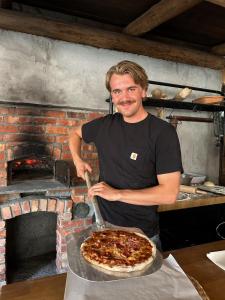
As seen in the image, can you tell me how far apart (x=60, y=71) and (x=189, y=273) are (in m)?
2.06

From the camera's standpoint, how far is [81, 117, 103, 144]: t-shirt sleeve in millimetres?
1831

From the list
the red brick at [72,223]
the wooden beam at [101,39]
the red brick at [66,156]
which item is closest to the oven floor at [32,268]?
the red brick at [72,223]

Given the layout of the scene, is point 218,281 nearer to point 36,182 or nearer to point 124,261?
point 124,261

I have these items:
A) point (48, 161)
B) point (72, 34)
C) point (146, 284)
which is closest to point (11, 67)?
point (72, 34)

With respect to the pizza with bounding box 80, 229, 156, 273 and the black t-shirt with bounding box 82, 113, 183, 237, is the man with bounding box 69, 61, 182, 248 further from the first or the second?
the pizza with bounding box 80, 229, 156, 273

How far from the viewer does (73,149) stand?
6.40 ft

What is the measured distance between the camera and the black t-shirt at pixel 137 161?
1.44 meters

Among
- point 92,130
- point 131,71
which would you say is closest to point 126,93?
point 131,71

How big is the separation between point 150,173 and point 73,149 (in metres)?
0.68

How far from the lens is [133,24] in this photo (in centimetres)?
246

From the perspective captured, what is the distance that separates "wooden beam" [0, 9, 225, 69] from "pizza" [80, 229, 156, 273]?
185 centimetres

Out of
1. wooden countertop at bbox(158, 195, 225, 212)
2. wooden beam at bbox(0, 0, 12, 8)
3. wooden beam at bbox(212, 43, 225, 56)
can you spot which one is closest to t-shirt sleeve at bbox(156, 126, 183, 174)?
wooden countertop at bbox(158, 195, 225, 212)

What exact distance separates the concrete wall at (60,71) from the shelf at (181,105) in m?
0.16

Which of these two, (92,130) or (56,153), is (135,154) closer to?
(92,130)
